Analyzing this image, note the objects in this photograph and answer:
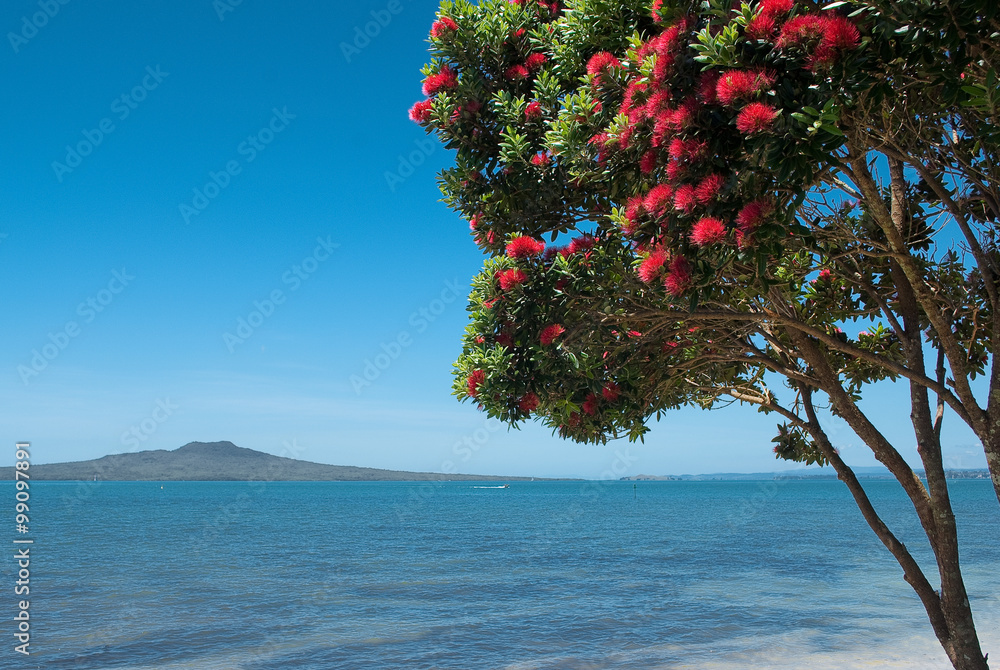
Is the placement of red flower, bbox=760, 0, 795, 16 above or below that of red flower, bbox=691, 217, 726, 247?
above

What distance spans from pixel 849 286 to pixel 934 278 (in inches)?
30.9

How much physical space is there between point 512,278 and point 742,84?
7.67 ft

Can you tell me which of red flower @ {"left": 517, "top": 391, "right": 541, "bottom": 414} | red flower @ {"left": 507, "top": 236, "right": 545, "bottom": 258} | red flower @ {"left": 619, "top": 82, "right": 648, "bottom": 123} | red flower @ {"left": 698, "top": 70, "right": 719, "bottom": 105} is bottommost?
red flower @ {"left": 517, "top": 391, "right": 541, "bottom": 414}

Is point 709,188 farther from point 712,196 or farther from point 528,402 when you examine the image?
point 528,402

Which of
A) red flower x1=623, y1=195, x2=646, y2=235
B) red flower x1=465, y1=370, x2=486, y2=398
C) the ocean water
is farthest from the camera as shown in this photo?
the ocean water

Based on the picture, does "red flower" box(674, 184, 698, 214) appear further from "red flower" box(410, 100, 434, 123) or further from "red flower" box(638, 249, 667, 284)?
"red flower" box(410, 100, 434, 123)

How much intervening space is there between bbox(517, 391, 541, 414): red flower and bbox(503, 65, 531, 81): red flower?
9.10ft

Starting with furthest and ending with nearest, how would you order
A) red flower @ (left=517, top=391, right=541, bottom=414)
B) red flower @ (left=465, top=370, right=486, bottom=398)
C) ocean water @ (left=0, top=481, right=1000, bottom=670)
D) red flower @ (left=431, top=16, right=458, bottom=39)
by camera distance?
ocean water @ (left=0, top=481, right=1000, bottom=670)
red flower @ (left=431, top=16, right=458, bottom=39)
red flower @ (left=465, top=370, right=486, bottom=398)
red flower @ (left=517, top=391, right=541, bottom=414)

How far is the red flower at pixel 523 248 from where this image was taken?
570 centimetres

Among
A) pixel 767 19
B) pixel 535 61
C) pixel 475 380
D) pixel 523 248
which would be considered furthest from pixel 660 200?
pixel 535 61

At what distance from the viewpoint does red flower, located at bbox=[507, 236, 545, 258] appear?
18.7ft

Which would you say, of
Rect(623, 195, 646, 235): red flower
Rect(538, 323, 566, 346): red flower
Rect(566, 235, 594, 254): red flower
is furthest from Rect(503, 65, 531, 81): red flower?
Rect(538, 323, 566, 346): red flower

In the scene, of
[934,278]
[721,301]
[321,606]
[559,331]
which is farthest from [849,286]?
[321,606]

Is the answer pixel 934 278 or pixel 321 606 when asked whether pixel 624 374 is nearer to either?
pixel 934 278
